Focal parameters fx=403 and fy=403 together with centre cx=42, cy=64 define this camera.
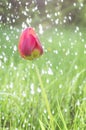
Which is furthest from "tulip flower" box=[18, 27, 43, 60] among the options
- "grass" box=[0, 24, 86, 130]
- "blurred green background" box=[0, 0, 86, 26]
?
"blurred green background" box=[0, 0, 86, 26]

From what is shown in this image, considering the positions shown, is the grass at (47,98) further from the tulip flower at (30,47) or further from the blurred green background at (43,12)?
the blurred green background at (43,12)

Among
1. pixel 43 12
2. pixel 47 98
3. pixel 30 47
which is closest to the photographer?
pixel 30 47

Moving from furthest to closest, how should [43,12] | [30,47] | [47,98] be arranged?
[43,12]
[47,98]
[30,47]

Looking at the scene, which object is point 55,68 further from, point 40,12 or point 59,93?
point 40,12

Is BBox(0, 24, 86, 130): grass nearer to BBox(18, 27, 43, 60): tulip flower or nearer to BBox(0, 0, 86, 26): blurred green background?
BBox(18, 27, 43, 60): tulip flower

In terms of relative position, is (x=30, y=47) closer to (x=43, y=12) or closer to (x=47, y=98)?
(x=47, y=98)

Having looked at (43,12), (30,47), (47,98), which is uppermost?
(43,12)

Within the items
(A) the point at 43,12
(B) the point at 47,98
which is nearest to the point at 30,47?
(B) the point at 47,98

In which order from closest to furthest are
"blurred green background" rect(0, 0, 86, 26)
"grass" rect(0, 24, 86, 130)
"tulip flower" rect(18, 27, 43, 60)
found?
1. "tulip flower" rect(18, 27, 43, 60)
2. "grass" rect(0, 24, 86, 130)
3. "blurred green background" rect(0, 0, 86, 26)

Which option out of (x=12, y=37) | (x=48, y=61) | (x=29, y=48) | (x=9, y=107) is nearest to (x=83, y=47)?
(x=48, y=61)
